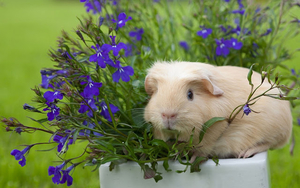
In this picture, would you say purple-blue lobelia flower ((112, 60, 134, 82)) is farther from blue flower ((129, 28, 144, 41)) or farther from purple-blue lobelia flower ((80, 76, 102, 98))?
blue flower ((129, 28, 144, 41))

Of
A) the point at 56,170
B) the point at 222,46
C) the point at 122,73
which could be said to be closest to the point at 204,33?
the point at 222,46

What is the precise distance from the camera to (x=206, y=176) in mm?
1651


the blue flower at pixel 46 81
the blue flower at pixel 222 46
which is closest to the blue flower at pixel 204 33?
the blue flower at pixel 222 46

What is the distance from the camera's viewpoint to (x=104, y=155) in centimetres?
163

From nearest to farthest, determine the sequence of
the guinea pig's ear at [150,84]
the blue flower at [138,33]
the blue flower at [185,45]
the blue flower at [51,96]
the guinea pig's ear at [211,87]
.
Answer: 1. the blue flower at [51,96]
2. the guinea pig's ear at [211,87]
3. the guinea pig's ear at [150,84]
4. the blue flower at [138,33]
5. the blue flower at [185,45]

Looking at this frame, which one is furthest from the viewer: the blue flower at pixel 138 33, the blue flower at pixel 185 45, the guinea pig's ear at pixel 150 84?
Result: the blue flower at pixel 185 45

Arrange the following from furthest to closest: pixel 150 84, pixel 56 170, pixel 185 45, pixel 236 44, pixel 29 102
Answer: pixel 185 45 → pixel 29 102 → pixel 236 44 → pixel 150 84 → pixel 56 170

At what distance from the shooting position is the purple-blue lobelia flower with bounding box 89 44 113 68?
160 centimetres

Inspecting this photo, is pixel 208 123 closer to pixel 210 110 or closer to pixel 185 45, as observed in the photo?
pixel 210 110

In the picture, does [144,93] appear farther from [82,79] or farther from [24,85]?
[24,85]

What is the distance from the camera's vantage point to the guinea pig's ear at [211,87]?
1667 mm

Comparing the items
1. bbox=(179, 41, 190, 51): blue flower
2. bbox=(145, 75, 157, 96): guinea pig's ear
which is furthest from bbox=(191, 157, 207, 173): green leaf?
bbox=(179, 41, 190, 51): blue flower

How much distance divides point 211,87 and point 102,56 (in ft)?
1.68

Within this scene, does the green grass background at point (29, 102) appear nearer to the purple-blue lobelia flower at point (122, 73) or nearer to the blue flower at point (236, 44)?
the purple-blue lobelia flower at point (122, 73)
